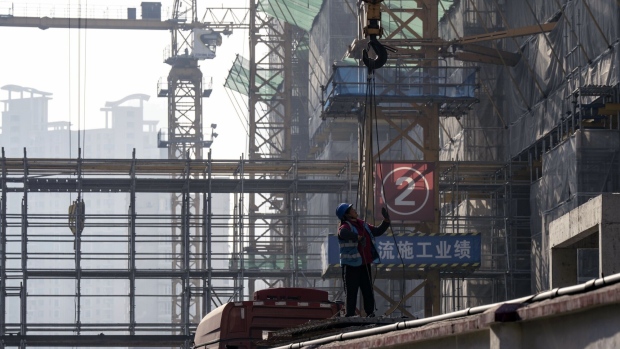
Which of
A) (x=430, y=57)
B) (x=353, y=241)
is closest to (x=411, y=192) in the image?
(x=430, y=57)

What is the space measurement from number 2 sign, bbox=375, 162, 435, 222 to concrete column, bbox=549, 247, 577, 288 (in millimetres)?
18974

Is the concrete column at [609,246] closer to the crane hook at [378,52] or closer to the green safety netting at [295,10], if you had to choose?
the crane hook at [378,52]

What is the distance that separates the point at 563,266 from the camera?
20891 millimetres

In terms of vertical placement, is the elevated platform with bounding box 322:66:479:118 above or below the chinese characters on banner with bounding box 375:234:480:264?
above

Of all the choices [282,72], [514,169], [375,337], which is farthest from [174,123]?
[375,337]

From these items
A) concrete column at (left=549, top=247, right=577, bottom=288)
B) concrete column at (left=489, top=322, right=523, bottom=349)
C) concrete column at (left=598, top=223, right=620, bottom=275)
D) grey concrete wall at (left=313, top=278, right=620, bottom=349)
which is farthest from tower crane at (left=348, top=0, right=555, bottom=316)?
concrete column at (left=489, top=322, right=523, bottom=349)

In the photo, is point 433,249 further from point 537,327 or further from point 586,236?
point 537,327

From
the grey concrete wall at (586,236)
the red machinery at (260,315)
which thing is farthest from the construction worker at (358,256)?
the red machinery at (260,315)

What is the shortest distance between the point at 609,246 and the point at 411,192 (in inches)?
861

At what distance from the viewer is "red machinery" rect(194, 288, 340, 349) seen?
70.2 feet

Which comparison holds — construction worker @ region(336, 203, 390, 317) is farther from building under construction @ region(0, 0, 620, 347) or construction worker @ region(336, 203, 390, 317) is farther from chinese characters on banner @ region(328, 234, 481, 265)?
chinese characters on banner @ region(328, 234, 481, 265)

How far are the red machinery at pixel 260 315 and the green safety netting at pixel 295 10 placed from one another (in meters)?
41.6

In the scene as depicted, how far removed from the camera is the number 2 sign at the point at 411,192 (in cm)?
4006

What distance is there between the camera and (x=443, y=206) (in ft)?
161
